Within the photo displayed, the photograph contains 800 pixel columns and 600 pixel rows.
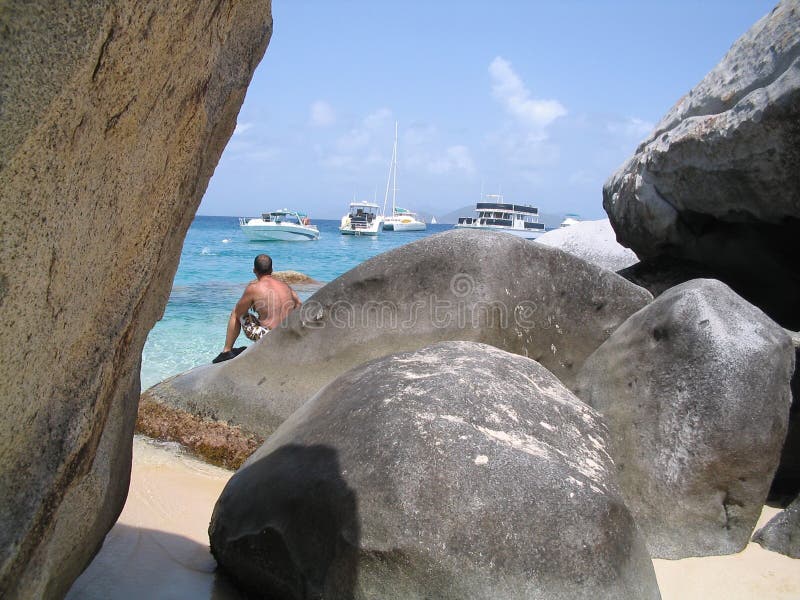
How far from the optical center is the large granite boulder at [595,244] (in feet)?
25.8

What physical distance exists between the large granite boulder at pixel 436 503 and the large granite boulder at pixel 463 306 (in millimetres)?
1590

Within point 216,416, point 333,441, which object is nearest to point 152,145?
point 333,441

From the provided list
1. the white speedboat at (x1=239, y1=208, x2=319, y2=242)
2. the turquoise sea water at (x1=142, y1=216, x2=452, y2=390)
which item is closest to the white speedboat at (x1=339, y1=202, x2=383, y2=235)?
the turquoise sea water at (x1=142, y1=216, x2=452, y2=390)

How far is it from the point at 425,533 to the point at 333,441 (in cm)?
60

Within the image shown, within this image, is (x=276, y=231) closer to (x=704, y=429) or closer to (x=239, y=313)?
(x=239, y=313)

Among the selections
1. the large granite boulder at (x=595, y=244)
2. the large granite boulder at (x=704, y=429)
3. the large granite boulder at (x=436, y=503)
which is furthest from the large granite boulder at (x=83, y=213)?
the large granite boulder at (x=595, y=244)

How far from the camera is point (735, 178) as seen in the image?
4980mm

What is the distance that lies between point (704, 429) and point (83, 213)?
3122 mm

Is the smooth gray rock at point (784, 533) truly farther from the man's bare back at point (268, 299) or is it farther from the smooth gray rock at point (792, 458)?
the man's bare back at point (268, 299)

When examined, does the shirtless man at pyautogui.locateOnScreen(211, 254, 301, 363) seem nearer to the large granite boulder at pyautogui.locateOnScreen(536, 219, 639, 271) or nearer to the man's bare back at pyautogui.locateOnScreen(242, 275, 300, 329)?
the man's bare back at pyautogui.locateOnScreen(242, 275, 300, 329)

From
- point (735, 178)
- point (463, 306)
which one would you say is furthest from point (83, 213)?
point (735, 178)

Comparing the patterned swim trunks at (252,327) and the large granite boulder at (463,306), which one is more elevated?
the large granite boulder at (463,306)

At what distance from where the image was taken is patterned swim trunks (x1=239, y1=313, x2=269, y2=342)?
8.05 m

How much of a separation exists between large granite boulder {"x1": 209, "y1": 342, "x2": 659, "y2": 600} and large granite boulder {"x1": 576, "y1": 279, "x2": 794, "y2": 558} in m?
0.65
